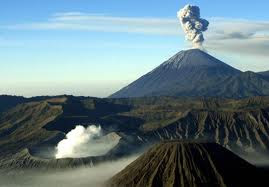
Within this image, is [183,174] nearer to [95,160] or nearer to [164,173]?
[164,173]

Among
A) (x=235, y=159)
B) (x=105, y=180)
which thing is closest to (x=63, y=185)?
(x=105, y=180)

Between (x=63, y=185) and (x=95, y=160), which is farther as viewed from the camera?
(x=95, y=160)

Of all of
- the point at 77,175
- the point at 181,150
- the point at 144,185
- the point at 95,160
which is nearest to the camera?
the point at 144,185

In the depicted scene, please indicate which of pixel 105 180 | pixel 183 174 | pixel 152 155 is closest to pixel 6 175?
pixel 105 180

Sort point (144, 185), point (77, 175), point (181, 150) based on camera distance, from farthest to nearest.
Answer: point (77, 175)
point (181, 150)
point (144, 185)

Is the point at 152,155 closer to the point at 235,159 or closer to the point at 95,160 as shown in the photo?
the point at 235,159

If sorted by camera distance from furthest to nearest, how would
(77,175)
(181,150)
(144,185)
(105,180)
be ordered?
(77,175), (105,180), (181,150), (144,185)
